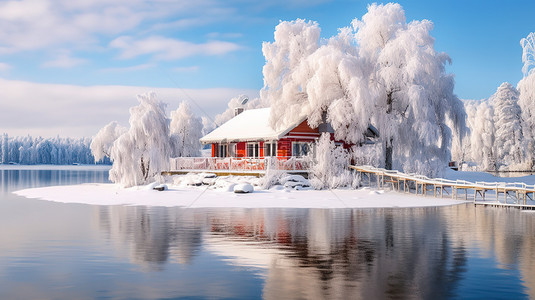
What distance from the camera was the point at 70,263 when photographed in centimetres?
1298

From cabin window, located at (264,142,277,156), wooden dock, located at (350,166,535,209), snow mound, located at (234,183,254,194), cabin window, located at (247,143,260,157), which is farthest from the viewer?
cabin window, located at (247,143,260,157)

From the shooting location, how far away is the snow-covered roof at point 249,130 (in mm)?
42625

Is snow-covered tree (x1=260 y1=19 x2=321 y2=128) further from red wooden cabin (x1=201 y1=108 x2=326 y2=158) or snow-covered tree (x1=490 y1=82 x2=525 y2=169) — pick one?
snow-covered tree (x1=490 y1=82 x2=525 y2=169)

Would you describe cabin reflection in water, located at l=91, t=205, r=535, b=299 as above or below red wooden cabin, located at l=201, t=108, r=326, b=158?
below

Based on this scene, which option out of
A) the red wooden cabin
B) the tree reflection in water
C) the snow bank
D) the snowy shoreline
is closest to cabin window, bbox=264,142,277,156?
the red wooden cabin

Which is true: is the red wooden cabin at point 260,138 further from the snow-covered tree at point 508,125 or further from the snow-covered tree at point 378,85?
the snow-covered tree at point 508,125

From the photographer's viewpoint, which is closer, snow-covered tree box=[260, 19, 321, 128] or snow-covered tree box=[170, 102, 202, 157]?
snow-covered tree box=[260, 19, 321, 128]

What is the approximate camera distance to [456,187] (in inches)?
1325

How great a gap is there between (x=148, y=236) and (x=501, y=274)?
404 inches

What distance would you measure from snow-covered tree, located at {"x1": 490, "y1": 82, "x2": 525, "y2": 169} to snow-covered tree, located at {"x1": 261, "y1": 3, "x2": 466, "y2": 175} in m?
30.1

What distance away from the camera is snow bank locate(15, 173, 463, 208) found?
30.2 metres

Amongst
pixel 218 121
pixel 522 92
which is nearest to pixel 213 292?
pixel 522 92

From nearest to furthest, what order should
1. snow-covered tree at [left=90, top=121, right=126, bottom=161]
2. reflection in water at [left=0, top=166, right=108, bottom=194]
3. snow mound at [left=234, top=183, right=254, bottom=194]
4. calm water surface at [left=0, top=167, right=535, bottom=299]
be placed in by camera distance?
calm water surface at [left=0, top=167, right=535, bottom=299], snow mound at [left=234, top=183, right=254, bottom=194], reflection in water at [left=0, top=166, right=108, bottom=194], snow-covered tree at [left=90, top=121, right=126, bottom=161]

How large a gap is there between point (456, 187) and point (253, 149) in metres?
17.8
